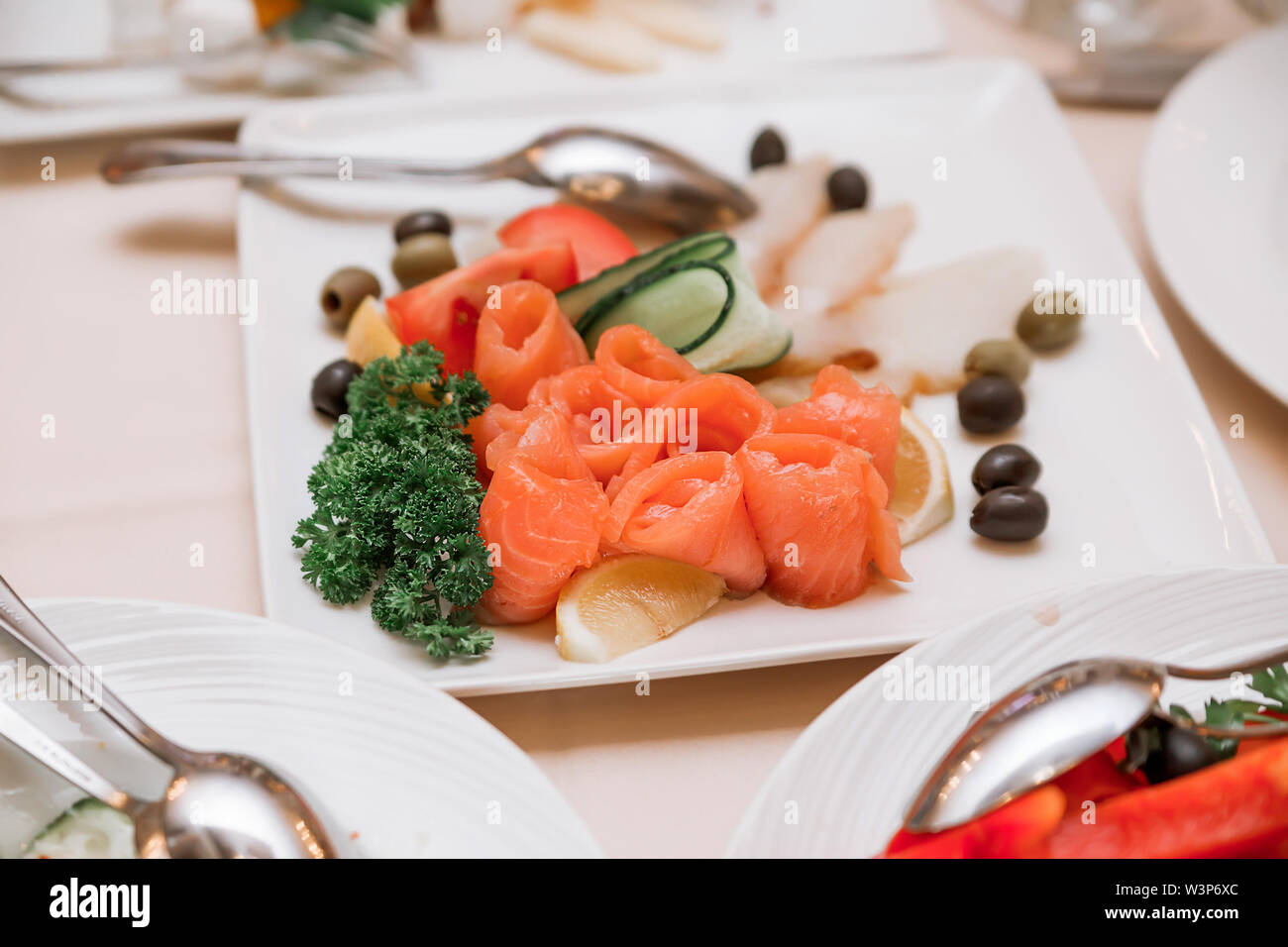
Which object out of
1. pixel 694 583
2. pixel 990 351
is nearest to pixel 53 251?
pixel 694 583

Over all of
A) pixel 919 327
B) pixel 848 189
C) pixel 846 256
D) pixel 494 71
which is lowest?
pixel 919 327

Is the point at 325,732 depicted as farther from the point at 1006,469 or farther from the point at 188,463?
the point at 1006,469

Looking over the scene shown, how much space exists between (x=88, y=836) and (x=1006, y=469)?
50.8 inches

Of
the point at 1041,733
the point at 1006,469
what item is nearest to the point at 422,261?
the point at 1006,469

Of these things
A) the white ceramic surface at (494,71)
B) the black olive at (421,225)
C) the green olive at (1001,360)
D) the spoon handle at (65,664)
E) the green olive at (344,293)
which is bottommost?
the spoon handle at (65,664)

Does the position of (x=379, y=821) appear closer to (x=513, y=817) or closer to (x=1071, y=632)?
(x=513, y=817)

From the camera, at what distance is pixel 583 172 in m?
2.12

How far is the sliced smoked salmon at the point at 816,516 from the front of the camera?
Answer: 1.41 m

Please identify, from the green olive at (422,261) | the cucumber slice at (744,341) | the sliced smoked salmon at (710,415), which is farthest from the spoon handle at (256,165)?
the sliced smoked salmon at (710,415)

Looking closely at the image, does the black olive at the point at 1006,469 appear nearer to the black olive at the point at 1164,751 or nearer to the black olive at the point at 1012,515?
the black olive at the point at 1012,515

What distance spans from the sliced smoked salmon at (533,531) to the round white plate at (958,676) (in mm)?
424

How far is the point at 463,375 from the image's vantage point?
5.16 feet

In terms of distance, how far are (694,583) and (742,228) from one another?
3.00 feet
